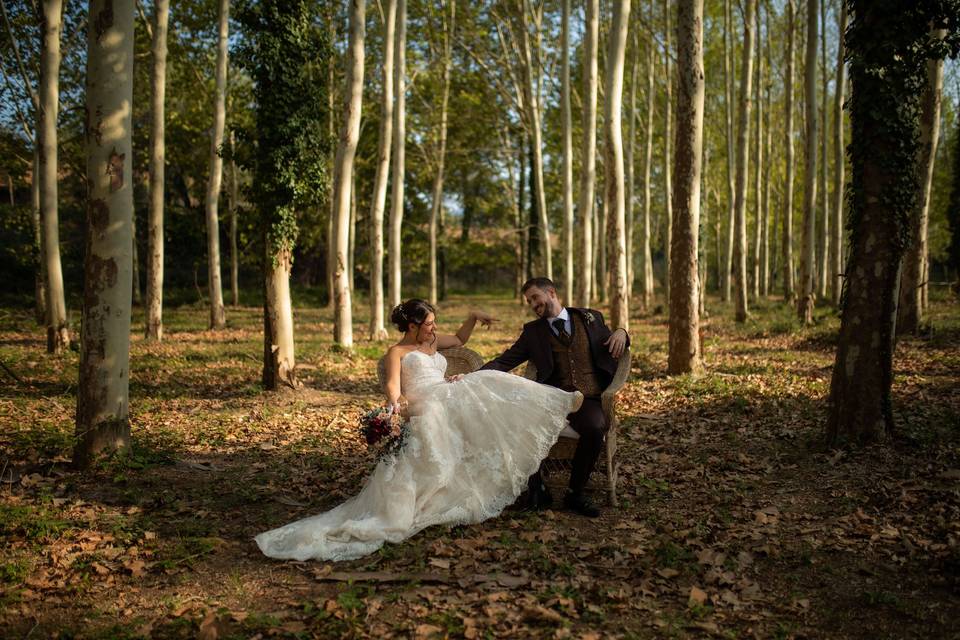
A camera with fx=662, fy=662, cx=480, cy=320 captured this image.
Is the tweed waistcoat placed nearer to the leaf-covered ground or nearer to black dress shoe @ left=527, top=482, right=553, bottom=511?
black dress shoe @ left=527, top=482, right=553, bottom=511

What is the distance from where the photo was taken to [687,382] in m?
10.4

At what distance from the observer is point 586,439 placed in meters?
5.52

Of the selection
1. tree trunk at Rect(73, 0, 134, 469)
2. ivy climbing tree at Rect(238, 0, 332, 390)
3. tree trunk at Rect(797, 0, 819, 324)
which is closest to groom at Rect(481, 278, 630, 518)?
tree trunk at Rect(73, 0, 134, 469)

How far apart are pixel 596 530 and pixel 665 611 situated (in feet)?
4.26

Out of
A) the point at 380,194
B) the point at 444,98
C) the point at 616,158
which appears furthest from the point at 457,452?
the point at 444,98

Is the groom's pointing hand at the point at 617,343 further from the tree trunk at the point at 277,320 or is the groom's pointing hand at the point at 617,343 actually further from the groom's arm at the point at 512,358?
the tree trunk at the point at 277,320

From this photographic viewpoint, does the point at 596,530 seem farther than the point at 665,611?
Yes

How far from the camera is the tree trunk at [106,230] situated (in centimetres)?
595

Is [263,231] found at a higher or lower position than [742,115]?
lower

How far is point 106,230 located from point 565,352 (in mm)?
4322

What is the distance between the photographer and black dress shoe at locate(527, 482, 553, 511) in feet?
18.7

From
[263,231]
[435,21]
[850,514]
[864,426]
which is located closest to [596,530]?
[850,514]

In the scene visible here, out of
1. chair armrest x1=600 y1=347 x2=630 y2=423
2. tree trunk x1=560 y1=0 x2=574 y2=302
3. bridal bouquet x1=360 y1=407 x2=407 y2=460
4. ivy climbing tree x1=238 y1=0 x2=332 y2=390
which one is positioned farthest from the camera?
tree trunk x1=560 y1=0 x2=574 y2=302

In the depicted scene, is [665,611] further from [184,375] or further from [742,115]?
[742,115]
